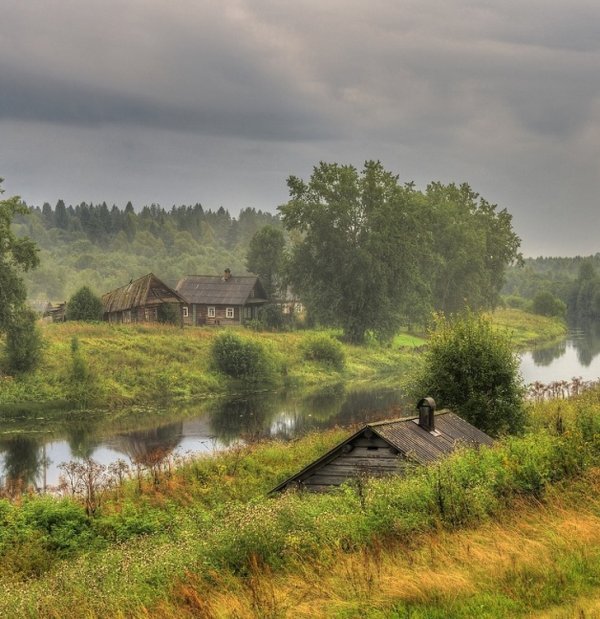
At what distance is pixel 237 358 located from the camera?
2083 inches

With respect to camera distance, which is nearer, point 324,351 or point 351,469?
point 351,469

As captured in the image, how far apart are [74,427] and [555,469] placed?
31.2m

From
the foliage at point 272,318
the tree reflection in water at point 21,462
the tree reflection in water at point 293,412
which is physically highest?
the foliage at point 272,318

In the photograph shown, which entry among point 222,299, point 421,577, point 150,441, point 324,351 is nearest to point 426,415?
point 421,577

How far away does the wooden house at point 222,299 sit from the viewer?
269 feet

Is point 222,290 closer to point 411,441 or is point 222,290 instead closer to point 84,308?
point 84,308

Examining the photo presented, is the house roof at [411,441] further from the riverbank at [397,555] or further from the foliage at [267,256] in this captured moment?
the foliage at [267,256]

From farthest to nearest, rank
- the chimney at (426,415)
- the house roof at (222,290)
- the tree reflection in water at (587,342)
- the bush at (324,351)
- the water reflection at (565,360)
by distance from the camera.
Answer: the house roof at (222,290)
the tree reflection in water at (587,342)
the bush at (324,351)
the water reflection at (565,360)
the chimney at (426,415)

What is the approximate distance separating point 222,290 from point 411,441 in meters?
65.5

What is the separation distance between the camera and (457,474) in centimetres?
1293

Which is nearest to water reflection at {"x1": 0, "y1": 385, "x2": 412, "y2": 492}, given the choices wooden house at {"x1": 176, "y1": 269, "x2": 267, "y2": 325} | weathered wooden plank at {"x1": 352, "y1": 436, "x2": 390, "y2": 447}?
weathered wooden plank at {"x1": 352, "y1": 436, "x2": 390, "y2": 447}

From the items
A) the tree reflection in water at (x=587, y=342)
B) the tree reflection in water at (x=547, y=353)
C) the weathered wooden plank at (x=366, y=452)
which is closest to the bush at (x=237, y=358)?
the tree reflection in water at (x=547, y=353)

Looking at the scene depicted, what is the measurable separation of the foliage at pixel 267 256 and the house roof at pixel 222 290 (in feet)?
10.5

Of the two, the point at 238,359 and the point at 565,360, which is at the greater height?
the point at 238,359
